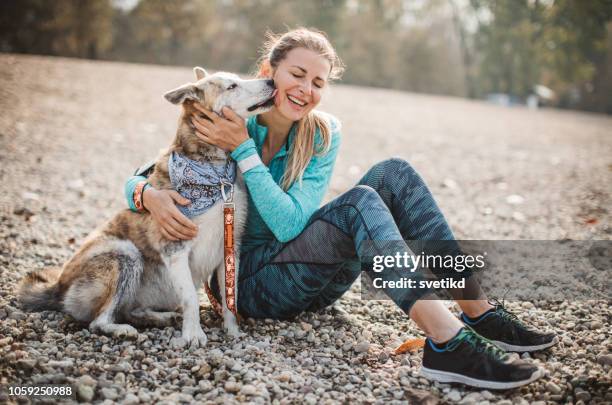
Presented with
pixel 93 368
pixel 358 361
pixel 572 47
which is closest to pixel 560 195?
pixel 358 361

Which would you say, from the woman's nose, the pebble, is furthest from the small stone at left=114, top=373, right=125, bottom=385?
the woman's nose

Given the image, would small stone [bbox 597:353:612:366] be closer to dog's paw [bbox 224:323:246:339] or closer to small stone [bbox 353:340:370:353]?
small stone [bbox 353:340:370:353]

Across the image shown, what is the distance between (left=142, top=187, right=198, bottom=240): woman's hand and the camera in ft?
9.52

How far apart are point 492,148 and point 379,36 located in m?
25.3

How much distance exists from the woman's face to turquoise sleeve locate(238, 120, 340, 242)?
18.4 inches

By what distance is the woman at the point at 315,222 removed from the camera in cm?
249

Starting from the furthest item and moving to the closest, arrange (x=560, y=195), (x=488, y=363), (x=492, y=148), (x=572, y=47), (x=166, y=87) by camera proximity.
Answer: (x=572, y=47)
(x=166, y=87)
(x=492, y=148)
(x=560, y=195)
(x=488, y=363)

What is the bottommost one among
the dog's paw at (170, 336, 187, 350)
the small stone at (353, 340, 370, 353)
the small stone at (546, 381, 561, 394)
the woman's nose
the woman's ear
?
the small stone at (353, 340, 370, 353)

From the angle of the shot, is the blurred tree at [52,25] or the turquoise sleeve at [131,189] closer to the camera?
the turquoise sleeve at [131,189]

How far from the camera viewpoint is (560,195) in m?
6.93

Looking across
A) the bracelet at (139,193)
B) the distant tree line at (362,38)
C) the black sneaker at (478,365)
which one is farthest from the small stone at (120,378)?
the distant tree line at (362,38)

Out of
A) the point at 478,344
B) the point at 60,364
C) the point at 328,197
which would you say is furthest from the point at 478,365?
the point at 328,197

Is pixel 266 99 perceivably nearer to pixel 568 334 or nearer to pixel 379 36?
pixel 568 334

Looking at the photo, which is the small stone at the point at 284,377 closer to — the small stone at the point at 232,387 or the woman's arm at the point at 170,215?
the small stone at the point at 232,387
